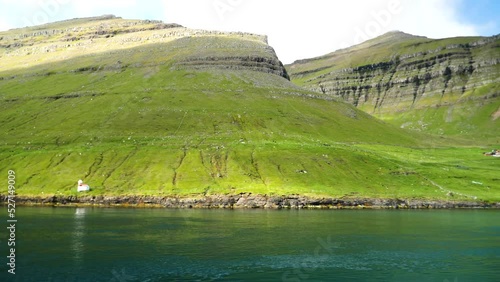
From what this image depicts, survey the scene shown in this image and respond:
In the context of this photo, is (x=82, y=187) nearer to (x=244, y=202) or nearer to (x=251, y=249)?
(x=244, y=202)

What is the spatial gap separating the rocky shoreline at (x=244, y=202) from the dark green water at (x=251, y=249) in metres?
36.8

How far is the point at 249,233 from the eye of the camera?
86.4 m

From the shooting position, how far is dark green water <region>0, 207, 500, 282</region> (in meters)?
54.7

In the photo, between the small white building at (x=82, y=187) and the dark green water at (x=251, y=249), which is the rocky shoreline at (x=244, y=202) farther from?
the dark green water at (x=251, y=249)

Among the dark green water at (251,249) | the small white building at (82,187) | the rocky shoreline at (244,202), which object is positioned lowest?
the dark green water at (251,249)

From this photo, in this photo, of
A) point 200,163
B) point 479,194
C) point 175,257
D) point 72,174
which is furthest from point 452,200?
point 72,174

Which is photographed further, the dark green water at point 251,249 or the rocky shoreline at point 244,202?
the rocky shoreline at point 244,202

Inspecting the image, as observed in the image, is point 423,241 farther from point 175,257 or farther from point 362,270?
point 175,257

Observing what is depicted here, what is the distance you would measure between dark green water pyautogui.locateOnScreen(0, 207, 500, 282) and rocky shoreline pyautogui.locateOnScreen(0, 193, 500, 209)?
1449 inches

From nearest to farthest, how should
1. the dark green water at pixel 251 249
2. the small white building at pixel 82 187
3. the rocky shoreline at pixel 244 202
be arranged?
the dark green water at pixel 251 249
the rocky shoreline at pixel 244 202
the small white building at pixel 82 187

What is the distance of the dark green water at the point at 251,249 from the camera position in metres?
54.7

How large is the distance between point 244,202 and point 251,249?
79934 mm

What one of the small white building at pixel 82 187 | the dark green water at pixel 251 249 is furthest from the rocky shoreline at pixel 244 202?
the dark green water at pixel 251 249

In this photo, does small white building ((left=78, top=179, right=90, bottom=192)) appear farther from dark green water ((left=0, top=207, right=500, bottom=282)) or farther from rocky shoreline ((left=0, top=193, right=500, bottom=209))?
dark green water ((left=0, top=207, right=500, bottom=282))
